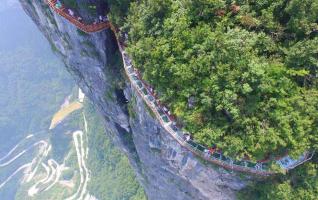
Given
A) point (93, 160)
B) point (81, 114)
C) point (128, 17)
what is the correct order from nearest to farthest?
point (128, 17)
point (93, 160)
point (81, 114)

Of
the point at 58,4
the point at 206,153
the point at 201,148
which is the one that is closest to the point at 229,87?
the point at 201,148

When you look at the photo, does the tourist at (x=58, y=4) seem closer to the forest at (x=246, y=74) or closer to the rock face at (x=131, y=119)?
the rock face at (x=131, y=119)

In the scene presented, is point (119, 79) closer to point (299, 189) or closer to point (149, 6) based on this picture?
point (149, 6)

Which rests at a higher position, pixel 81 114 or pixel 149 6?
pixel 149 6

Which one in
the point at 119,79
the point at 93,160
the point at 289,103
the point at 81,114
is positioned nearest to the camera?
the point at 289,103

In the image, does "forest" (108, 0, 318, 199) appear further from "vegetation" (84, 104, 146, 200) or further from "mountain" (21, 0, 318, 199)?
"vegetation" (84, 104, 146, 200)

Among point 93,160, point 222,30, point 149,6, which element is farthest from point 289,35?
point 93,160

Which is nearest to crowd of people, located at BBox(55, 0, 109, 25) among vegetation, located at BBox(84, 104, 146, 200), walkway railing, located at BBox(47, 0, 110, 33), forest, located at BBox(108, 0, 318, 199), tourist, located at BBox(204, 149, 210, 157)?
walkway railing, located at BBox(47, 0, 110, 33)
